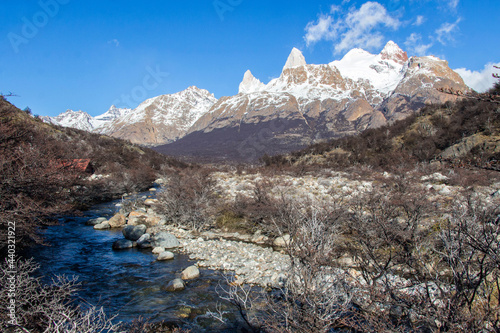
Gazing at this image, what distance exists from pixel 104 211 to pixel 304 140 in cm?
11332

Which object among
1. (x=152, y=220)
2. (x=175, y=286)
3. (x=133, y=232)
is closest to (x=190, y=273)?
(x=175, y=286)

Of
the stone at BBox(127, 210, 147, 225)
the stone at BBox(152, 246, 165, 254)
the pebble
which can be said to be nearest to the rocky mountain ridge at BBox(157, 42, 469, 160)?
the stone at BBox(127, 210, 147, 225)

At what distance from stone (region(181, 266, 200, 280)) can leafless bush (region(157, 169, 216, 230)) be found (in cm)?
505

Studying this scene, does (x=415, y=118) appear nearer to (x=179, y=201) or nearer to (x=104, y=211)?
(x=179, y=201)

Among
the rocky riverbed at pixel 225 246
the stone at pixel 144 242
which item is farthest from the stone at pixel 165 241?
the stone at pixel 144 242

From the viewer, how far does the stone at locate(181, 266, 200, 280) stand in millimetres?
7562

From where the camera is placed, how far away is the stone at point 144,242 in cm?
1035

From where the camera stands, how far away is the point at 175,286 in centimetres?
691

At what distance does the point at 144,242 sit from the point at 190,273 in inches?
152

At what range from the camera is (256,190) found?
14125 mm

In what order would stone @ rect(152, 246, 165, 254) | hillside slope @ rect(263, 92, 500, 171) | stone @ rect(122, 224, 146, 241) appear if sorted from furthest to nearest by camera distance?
hillside slope @ rect(263, 92, 500, 171) < stone @ rect(122, 224, 146, 241) < stone @ rect(152, 246, 165, 254)

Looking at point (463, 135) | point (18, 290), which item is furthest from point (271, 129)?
point (18, 290)

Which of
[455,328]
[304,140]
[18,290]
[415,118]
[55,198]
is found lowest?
[18,290]

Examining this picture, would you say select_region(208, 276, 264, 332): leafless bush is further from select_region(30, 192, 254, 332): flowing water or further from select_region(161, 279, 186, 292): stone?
select_region(161, 279, 186, 292): stone
